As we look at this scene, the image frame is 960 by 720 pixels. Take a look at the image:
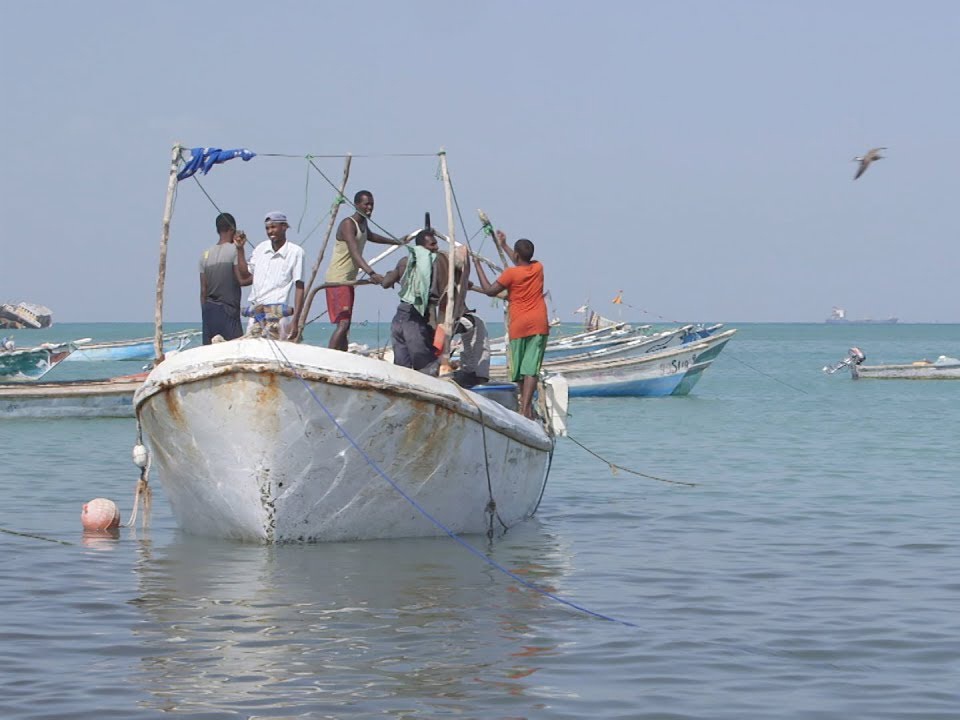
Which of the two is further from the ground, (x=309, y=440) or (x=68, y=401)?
(x=309, y=440)

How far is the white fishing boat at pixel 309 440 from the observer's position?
9391mm

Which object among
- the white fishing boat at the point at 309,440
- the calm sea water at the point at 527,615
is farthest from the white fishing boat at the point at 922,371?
the white fishing boat at the point at 309,440

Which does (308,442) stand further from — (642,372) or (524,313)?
(642,372)

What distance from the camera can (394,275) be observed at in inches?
417

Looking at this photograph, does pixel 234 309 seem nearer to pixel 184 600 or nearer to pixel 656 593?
pixel 184 600

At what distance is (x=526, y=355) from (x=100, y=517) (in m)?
3.83

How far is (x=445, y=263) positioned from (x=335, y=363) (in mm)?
1658

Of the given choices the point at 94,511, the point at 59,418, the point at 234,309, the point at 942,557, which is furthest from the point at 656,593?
the point at 59,418

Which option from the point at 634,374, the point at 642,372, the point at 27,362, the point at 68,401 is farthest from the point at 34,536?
the point at 642,372

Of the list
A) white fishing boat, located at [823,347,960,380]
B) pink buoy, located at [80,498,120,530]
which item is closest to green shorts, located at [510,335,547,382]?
pink buoy, located at [80,498,120,530]

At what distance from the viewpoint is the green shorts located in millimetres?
12000

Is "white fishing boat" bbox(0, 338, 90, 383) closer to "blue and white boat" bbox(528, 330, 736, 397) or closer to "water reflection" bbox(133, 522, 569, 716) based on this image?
"blue and white boat" bbox(528, 330, 736, 397)

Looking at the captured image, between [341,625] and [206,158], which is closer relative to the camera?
[341,625]

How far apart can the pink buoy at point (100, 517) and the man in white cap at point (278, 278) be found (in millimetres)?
2430
